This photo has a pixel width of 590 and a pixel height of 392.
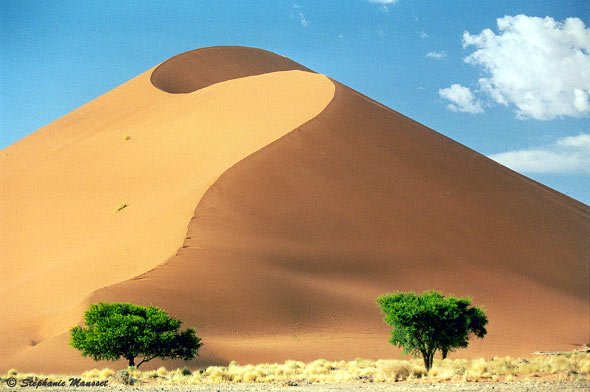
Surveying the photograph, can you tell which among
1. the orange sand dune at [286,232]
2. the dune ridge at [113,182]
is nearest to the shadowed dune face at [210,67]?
the dune ridge at [113,182]

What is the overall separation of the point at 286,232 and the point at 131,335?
400 inches

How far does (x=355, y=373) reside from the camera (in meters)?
17.8

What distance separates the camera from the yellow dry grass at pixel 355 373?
50.6 ft

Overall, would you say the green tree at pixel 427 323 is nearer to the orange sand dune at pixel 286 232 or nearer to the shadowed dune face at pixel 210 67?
the orange sand dune at pixel 286 232

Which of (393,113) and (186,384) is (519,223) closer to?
(393,113)

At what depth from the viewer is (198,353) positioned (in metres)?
20.7

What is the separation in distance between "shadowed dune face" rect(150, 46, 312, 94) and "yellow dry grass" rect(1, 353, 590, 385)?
125 ft

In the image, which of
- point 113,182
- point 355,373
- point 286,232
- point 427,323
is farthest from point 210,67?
point 355,373

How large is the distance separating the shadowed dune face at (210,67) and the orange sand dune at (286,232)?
1330 centimetres

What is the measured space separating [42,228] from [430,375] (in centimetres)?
2223

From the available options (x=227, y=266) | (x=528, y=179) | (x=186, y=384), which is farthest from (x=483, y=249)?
(x=186, y=384)

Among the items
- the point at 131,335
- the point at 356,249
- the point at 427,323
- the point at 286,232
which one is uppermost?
the point at 286,232

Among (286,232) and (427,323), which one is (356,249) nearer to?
(286,232)

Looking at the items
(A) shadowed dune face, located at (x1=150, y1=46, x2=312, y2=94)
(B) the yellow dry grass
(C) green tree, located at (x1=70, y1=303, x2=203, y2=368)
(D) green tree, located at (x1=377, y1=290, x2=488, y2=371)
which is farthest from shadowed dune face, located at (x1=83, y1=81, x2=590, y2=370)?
(A) shadowed dune face, located at (x1=150, y1=46, x2=312, y2=94)
